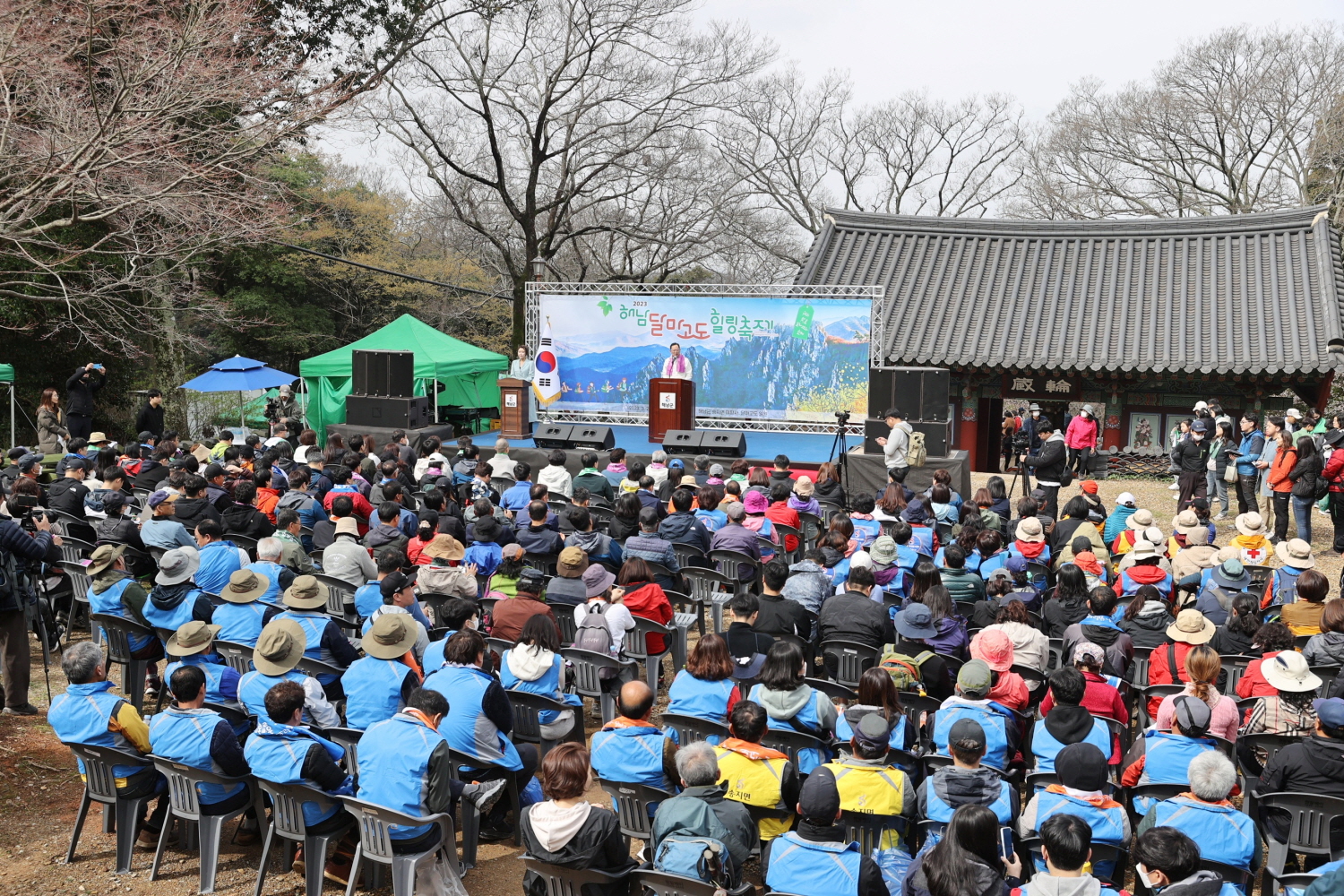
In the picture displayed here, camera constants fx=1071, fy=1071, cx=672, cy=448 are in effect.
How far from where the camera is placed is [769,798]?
459 centimetres

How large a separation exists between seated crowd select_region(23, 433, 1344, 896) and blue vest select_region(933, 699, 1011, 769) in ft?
0.05

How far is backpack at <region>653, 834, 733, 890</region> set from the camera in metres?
3.93

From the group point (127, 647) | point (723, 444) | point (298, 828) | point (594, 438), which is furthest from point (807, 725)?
point (594, 438)

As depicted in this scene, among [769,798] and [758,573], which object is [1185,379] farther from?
[769,798]

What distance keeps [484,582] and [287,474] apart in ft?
11.4

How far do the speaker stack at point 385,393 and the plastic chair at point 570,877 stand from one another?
13386mm

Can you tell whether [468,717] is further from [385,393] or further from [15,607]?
[385,393]

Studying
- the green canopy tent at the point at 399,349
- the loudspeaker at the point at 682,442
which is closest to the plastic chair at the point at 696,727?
the loudspeaker at the point at 682,442

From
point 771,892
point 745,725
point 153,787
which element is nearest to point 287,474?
point 153,787

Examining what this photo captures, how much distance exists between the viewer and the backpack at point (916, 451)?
Answer: 1370cm

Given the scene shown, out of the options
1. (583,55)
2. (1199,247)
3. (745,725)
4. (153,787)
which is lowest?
(153,787)

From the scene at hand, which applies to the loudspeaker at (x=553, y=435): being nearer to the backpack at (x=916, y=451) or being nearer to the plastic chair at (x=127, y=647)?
the backpack at (x=916, y=451)

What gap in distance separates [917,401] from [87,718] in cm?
1159

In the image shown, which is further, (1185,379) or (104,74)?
(1185,379)
